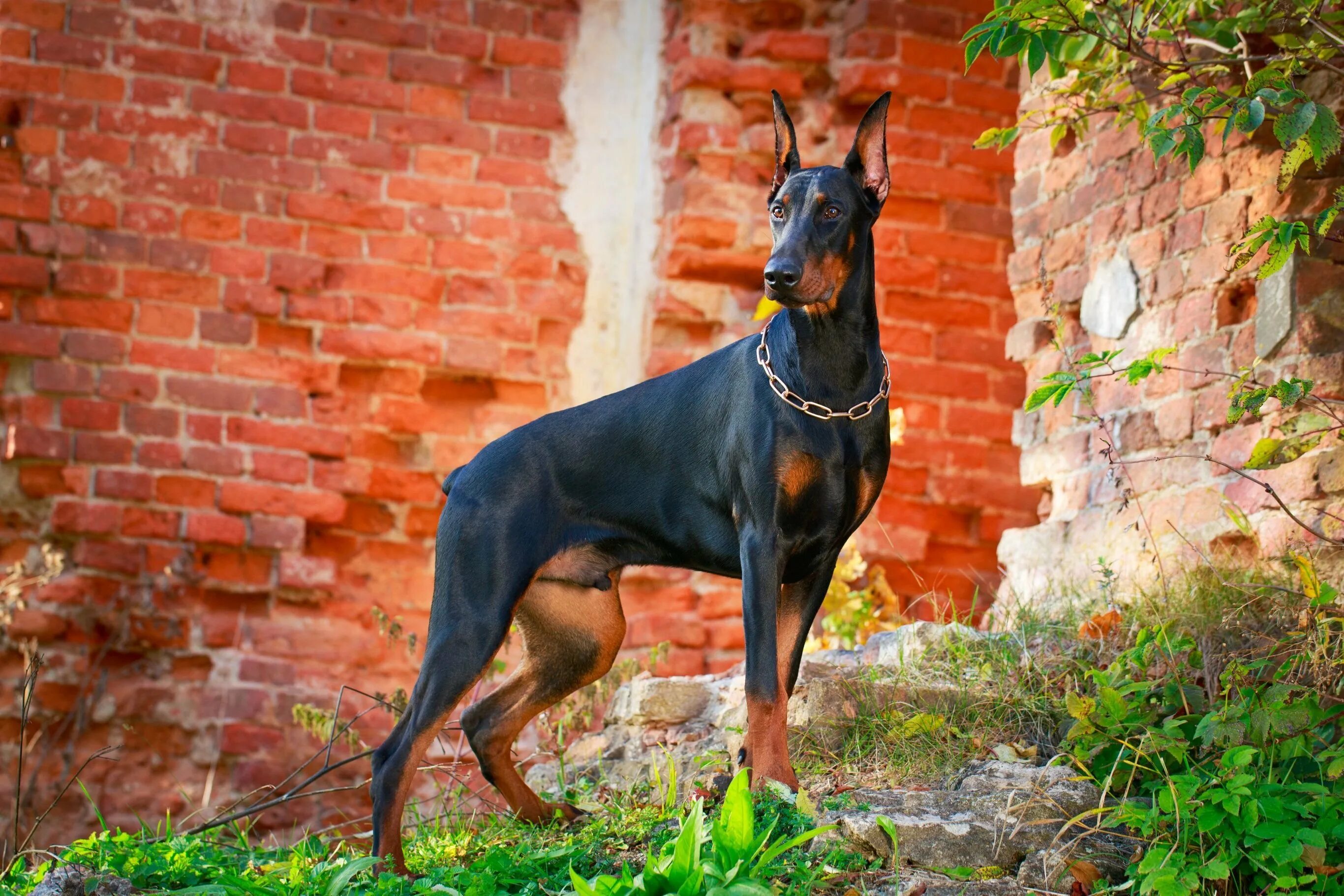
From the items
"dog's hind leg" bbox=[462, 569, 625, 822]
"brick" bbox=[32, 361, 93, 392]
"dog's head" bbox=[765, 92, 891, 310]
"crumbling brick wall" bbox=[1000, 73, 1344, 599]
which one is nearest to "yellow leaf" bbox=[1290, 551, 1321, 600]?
"crumbling brick wall" bbox=[1000, 73, 1344, 599]

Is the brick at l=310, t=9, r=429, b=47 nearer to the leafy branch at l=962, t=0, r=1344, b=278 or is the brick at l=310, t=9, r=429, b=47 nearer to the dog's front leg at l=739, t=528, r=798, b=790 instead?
the leafy branch at l=962, t=0, r=1344, b=278

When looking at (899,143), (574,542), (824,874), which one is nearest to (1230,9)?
(899,143)

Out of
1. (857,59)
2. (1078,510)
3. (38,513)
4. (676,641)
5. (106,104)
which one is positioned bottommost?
(676,641)

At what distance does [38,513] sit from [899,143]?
416cm

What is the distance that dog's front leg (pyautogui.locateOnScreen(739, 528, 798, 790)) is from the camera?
2887mm

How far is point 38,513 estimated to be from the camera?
5410mm

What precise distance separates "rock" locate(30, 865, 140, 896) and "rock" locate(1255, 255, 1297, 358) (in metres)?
3.47

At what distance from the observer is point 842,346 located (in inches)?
120

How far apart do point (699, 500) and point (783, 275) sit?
2.38 ft

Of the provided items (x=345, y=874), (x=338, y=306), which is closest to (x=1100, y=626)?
(x=345, y=874)

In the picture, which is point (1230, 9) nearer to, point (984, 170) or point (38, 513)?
point (984, 170)

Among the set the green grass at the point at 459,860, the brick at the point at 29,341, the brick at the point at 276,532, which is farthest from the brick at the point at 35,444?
the green grass at the point at 459,860

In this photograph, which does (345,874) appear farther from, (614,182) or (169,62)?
(169,62)

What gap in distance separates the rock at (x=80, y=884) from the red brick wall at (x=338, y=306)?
2436mm
